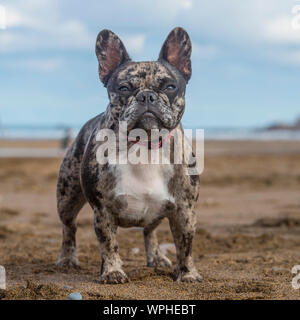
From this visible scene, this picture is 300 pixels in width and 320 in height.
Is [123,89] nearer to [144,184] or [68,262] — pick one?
[144,184]

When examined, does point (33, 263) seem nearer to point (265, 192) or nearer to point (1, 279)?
point (1, 279)

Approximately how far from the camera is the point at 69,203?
195 inches

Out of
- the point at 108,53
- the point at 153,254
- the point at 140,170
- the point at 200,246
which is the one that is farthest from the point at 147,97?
the point at 200,246

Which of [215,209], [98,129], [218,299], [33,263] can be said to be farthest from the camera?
[215,209]

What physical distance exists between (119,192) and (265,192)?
8.59 meters

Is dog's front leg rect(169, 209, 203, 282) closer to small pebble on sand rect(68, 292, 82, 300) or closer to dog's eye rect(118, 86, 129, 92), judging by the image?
small pebble on sand rect(68, 292, 82, 300)

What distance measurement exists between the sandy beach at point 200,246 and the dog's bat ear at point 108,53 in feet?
5.69

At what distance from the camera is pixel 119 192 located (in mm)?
4070

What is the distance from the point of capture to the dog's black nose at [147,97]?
12.2 feet

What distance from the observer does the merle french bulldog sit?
152 inches

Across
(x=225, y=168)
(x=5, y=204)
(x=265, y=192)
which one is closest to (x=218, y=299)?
(x=5, y=204)

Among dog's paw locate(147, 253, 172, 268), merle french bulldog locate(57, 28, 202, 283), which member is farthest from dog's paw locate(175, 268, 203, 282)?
dog's paw locate(147, 253, 172, 268)

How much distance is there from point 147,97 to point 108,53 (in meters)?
0.73

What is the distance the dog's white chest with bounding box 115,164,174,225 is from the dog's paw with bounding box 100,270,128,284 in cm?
58
